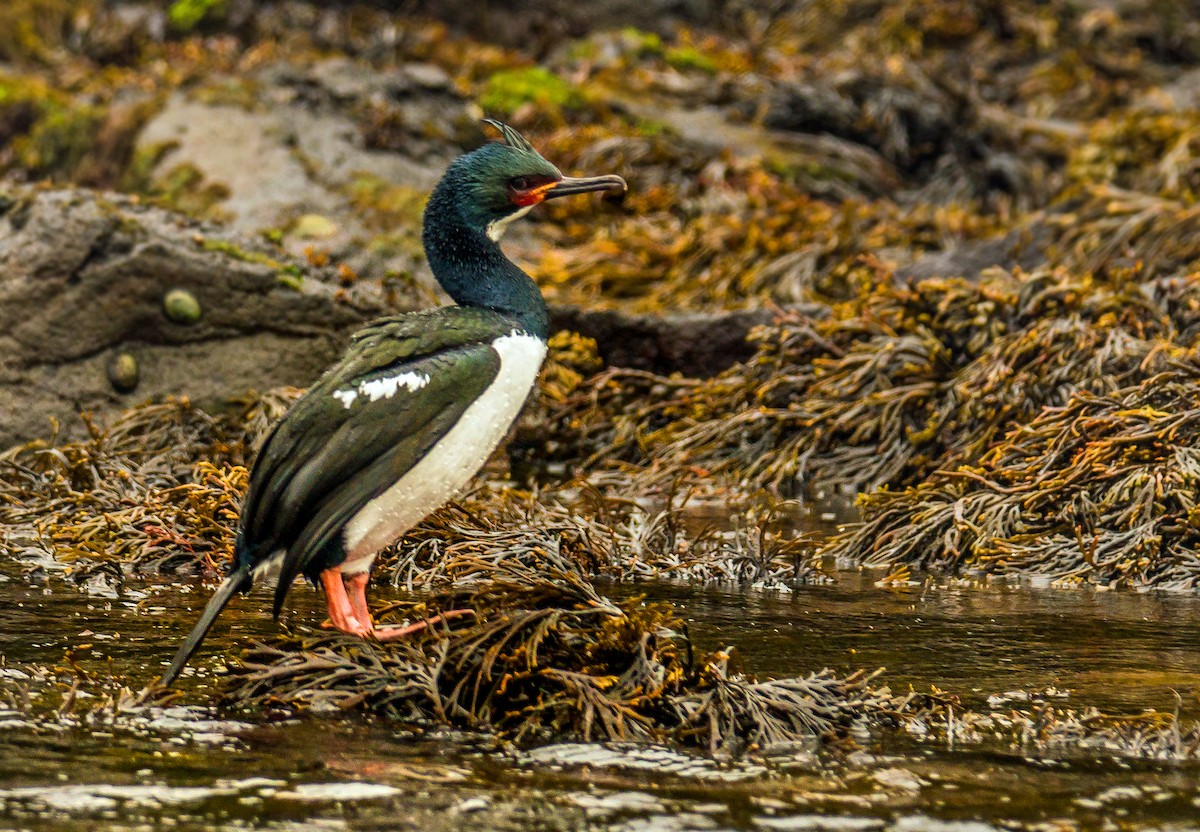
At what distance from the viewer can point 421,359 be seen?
200 inches

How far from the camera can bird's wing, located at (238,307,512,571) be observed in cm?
489

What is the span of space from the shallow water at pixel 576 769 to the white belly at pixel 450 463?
62 centimetres

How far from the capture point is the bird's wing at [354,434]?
489 cm

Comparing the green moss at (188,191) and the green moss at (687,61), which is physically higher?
the green moss at (687,61)

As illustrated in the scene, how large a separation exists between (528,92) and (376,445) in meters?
9.85

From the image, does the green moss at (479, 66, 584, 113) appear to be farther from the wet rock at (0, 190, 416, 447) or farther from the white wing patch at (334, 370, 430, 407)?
the white wing patch at (334, 370, 430, 407)

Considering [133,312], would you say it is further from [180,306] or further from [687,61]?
[687,61]

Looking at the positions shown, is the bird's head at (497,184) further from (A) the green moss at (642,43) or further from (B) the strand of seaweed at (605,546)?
(A) the green moss at (642,43)

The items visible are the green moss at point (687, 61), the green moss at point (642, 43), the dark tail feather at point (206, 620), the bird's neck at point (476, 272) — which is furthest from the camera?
the green moss at point (642, 43)

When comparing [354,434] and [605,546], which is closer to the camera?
[354,434]

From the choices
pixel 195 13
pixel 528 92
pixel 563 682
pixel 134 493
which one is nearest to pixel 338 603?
pixel 563 682

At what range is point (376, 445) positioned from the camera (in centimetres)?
495

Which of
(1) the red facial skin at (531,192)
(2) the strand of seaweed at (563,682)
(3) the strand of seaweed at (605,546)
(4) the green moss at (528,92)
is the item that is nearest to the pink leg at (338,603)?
(2) the strand of seaweed at (563,682)

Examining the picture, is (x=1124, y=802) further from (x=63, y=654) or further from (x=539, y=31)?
(x=539, y=31)
